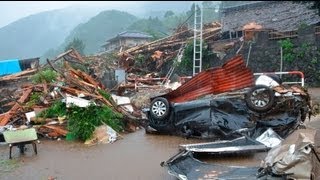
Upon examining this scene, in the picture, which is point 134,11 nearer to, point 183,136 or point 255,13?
point 255,13

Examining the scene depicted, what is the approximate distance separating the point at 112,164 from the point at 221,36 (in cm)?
1965

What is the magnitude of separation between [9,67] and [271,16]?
58.4 ft

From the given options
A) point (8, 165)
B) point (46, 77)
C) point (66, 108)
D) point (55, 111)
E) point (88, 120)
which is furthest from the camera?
point (46, 77)

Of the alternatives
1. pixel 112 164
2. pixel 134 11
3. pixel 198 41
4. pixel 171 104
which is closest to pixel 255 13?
Answer: pixel 198 41

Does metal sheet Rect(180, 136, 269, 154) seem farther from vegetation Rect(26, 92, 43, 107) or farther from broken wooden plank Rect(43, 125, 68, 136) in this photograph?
vegetation Rect(26, 92, 43, 107)

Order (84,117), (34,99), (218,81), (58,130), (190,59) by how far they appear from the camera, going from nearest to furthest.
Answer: (218,81)
(84,117)
(58,130)
(34,99)
(190,59)

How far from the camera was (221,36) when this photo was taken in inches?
1076

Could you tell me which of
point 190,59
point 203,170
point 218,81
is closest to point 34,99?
point 218,81

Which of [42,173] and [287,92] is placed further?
[287,92]

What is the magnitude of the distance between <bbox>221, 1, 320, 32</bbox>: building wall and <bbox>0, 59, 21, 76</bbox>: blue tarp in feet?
46.2

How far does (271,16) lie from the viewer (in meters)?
27.5

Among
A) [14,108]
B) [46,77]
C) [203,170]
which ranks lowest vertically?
[203,170]

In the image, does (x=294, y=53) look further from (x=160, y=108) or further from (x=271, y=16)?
(x=160, y=108)

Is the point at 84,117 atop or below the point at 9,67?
below
